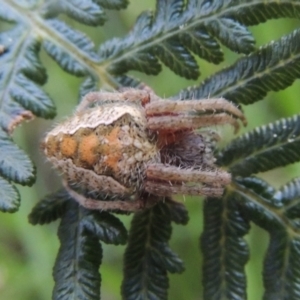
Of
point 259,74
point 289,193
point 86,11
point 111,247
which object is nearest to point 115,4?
point 86,11

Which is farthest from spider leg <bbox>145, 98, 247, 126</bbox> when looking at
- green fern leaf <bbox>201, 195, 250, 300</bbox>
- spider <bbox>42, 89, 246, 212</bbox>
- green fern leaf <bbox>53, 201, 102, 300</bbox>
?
green fern leaf <bbox>53, 201, 102, 300</bbox>

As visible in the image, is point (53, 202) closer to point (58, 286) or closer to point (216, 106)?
point (58, 286)

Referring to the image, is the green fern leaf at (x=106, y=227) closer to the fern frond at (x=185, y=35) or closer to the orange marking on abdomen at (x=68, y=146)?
the orange marking on abdomen at (x=68, y=146)

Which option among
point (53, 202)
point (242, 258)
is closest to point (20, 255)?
point (53, 202)

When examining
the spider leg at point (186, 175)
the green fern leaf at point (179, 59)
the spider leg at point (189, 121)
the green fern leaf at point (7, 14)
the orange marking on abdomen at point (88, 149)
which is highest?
the green fern leaf at point (7, 14)

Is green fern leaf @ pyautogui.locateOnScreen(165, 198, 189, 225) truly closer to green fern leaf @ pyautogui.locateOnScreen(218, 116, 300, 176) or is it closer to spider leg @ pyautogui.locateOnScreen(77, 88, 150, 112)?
green fern leaf @ pyautogui.locateOnScreen(218, 116, 300, 176)

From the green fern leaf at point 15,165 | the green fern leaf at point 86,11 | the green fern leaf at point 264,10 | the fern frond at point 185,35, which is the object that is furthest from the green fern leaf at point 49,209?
the green fern leaf at point 264,10

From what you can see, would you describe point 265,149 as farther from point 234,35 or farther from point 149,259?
point 149,259
